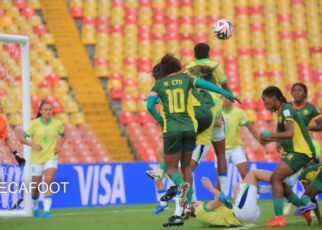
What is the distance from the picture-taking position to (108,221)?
11.4m

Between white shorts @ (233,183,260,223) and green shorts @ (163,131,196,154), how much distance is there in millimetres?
844

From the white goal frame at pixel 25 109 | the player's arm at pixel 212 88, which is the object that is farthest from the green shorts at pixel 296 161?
the white goal frame at pixel 25 109

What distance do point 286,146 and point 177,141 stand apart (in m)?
1.25

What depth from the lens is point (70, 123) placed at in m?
20.8

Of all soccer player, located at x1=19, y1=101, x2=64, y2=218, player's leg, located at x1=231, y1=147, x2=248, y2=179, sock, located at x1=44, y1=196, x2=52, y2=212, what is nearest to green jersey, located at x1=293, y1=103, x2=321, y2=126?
player's leg, located at x1=231, y1=147, x2=248, y2=179

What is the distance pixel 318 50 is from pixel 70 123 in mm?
8927

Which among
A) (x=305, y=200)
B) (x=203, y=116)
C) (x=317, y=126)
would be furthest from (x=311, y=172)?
(x=203, y=116)

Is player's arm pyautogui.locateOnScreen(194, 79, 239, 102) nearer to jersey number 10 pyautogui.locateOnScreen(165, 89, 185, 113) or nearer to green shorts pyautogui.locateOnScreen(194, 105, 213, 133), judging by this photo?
jersey number 10 pyautogui.locateOnScreen(165, 89, 185, 113)

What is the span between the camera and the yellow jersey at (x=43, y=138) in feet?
44.0

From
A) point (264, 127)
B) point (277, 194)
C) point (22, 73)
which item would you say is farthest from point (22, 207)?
point (264, 127)

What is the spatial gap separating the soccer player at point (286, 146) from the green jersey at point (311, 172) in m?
0.54

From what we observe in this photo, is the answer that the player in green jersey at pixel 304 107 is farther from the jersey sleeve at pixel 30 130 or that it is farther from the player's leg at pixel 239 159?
the jersey sleeve at pixel 30 130

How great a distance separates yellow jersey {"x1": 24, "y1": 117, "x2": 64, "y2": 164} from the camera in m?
13.4

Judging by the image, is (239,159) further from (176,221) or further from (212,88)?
(212,88)
